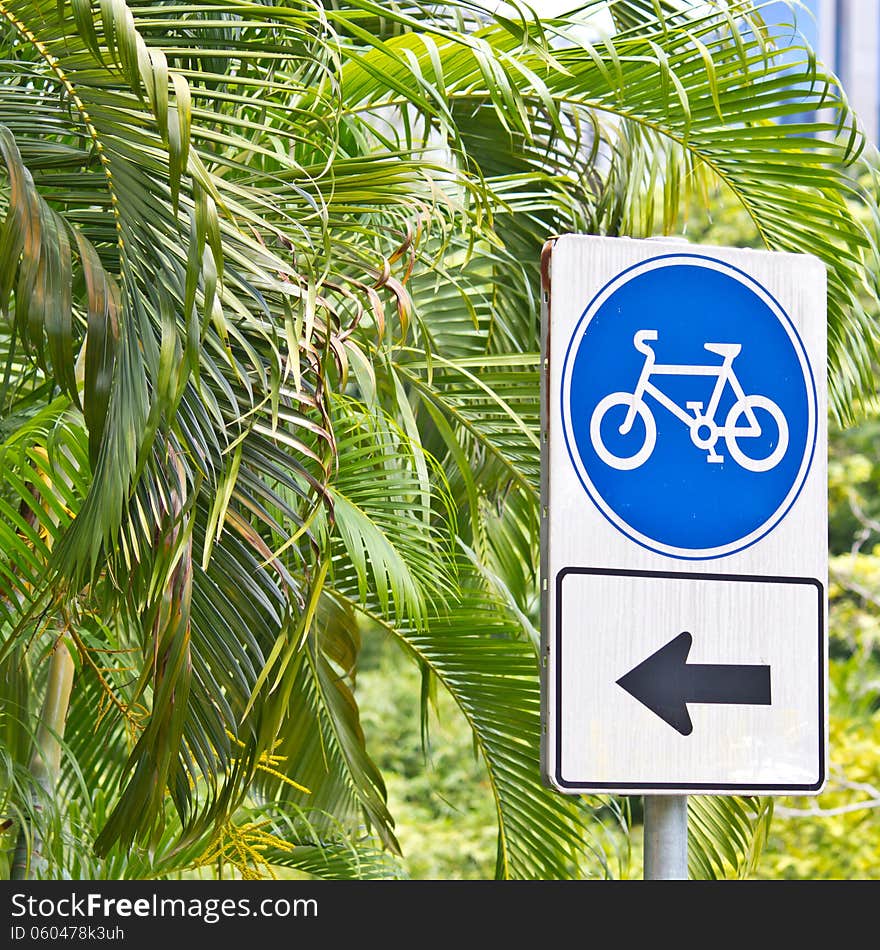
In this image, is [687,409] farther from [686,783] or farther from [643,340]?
[686,783]

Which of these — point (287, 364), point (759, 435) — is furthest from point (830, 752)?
point (759, 435)

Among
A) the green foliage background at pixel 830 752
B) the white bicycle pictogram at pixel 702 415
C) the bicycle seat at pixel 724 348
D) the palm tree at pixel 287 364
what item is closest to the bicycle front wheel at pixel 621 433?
the white bicycle pictogram at pixel 702 415

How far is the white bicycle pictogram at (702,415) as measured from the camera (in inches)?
53.0

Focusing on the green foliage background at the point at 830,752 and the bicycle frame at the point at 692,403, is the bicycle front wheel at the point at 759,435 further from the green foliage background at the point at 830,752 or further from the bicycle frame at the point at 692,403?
the green foliage background at the point at 830,752

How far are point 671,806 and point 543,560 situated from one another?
0.29m

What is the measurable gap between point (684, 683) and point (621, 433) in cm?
27

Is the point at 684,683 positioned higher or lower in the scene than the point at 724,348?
lower

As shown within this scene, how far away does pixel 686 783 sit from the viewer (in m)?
1.29

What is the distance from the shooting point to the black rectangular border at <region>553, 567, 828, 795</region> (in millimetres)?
1269

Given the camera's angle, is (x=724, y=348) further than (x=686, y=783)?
Yes

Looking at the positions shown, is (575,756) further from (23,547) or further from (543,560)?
(23,547)

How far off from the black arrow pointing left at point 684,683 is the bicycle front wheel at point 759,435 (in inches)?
8.4
